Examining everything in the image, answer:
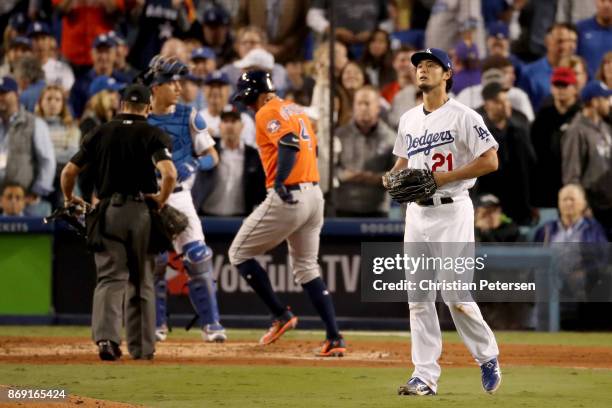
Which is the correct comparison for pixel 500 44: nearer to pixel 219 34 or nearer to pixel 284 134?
pixel 219 34

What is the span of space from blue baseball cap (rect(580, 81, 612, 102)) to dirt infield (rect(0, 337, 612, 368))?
2672mm

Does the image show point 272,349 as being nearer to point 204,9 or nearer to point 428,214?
point 428,214

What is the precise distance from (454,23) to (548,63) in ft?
3.46

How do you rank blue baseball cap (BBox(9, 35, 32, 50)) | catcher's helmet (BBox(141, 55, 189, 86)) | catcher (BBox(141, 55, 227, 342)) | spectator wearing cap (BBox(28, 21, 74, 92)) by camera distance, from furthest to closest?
blue baseball cap (BBox(9, 35, 32, 50)) → spectator wearing cap (BBox(28, 21, 74, 92)) → catcher (BBox(141, 55, 227, 342)) → catcher's helmet (BBox(141, 55, 189, 86))

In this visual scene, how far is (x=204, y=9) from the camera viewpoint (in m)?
13.7

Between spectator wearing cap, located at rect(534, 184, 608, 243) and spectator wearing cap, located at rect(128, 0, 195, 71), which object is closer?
spectator wearing cap, located at rect(534, 184, 608, 243)

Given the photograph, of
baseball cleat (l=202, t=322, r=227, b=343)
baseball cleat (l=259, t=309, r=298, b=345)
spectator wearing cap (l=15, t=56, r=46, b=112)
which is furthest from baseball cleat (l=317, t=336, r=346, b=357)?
spectator wearing cap (l=15, t=56, r=46, b=112)

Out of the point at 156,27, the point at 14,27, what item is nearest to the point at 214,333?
the point at 156,27

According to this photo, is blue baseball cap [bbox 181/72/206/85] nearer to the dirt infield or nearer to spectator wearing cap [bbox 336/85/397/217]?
spectator wearing cap [bbox 336/85/397/217]

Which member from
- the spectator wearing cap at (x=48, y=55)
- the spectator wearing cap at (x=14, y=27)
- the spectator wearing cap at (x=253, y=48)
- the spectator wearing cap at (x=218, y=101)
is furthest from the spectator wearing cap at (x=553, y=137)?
the spectator wearing cap at (x=14, y=27)

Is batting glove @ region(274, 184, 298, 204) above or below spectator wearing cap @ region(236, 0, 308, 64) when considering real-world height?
below

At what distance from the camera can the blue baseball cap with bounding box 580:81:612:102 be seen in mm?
11977

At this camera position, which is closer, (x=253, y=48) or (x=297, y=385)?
(x=297, y=385)

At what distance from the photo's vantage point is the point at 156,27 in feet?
45.1
